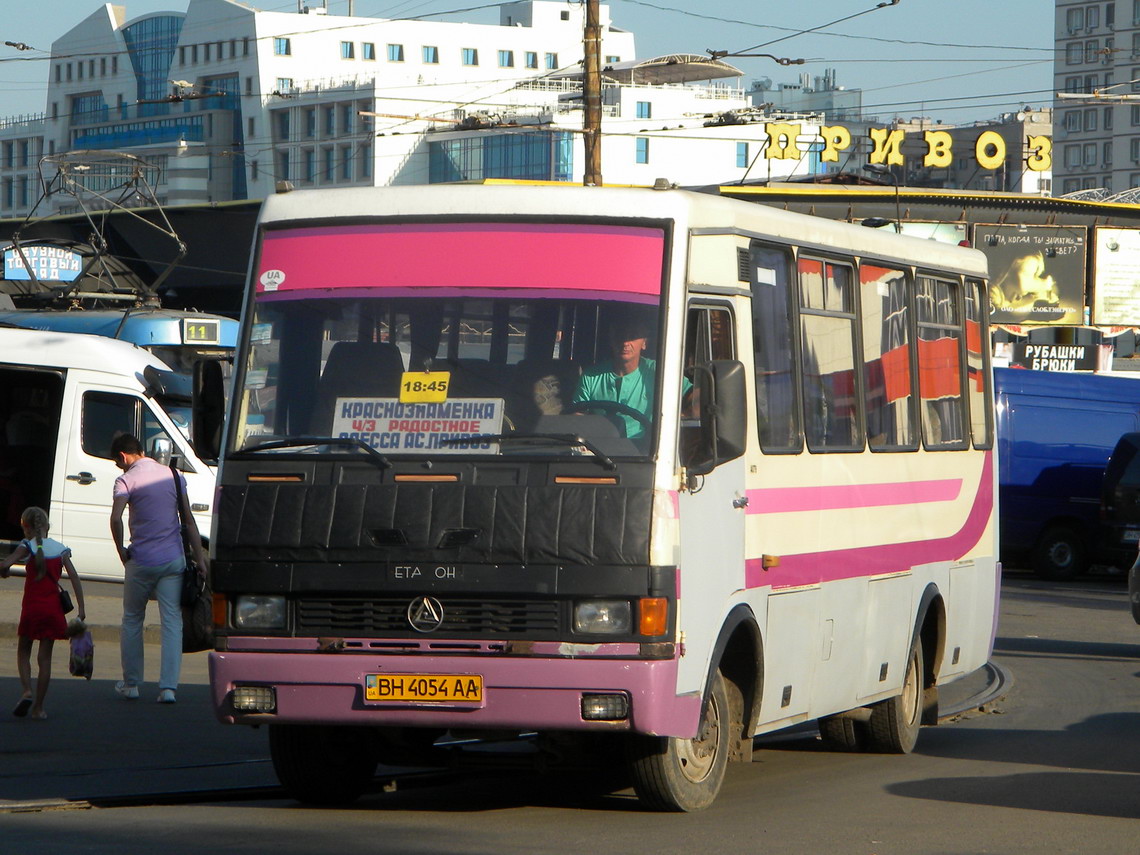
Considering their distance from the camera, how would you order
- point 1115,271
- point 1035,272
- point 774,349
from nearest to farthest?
point 774,349 < point 1035,272 < point 1115,271

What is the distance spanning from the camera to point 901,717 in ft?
36.4

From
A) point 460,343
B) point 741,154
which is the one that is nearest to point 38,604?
point 460,343

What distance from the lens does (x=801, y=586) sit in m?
9.24

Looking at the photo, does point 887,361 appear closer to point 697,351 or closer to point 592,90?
point 697,351

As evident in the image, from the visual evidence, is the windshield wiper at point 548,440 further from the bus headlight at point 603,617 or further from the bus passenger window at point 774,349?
the bus passenger window at point 774,349

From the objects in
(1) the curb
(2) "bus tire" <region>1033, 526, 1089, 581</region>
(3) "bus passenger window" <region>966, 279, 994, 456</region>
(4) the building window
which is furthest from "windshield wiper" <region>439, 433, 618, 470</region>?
(4) the building window

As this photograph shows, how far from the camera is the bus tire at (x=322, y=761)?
8.48 m

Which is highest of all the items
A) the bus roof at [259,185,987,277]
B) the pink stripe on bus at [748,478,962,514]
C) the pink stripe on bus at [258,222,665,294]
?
the bus roof at [259,185,987,277]

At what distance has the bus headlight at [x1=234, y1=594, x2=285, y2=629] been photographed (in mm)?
7824

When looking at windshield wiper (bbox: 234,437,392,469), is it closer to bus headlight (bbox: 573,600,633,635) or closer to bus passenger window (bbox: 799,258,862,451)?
bus headlight (bbox: 573,600,633,635)

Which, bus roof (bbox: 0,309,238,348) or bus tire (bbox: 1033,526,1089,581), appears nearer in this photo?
bus roof (bbox: 0,309,238,348)

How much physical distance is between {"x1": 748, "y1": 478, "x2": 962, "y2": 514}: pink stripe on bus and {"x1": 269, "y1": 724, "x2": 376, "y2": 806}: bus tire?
208cm

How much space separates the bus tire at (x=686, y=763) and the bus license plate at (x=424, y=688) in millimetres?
764

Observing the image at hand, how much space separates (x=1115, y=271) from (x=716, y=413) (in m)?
50.0
